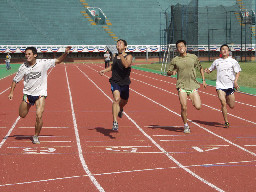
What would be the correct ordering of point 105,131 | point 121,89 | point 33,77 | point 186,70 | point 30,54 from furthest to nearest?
point 105,131, point 186,70, point 121,89, point 33,77, point 30,54

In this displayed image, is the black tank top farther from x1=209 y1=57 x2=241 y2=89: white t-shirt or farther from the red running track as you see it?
x1=209 y1=57 x2=241 y2=89: white t-shirt

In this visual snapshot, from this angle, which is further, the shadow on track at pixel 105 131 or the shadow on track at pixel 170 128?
the shadow on track at pixel 170 128

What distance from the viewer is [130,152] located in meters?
8.40

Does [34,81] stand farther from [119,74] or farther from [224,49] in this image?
[224,49]

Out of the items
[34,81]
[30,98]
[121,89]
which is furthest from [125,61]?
[30,98]

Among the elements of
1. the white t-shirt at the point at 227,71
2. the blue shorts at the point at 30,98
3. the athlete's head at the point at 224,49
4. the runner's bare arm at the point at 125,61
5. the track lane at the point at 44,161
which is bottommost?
the track lane at the point at 44,161

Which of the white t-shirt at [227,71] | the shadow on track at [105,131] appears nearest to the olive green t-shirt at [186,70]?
the white t-shirt at [227,71]

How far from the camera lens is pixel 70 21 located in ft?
226

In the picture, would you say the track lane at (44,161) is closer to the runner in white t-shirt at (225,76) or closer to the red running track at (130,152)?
the red running track at (130,152)

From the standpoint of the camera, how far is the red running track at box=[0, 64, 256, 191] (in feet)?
20.6

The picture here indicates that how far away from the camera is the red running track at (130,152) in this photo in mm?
6293

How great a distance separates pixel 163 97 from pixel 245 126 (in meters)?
7.52

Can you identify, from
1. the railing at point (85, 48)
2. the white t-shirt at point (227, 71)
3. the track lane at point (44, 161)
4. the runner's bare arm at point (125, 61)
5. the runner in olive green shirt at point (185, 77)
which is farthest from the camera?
the railing at point (85, 48)

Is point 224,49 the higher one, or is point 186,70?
point 224,49
